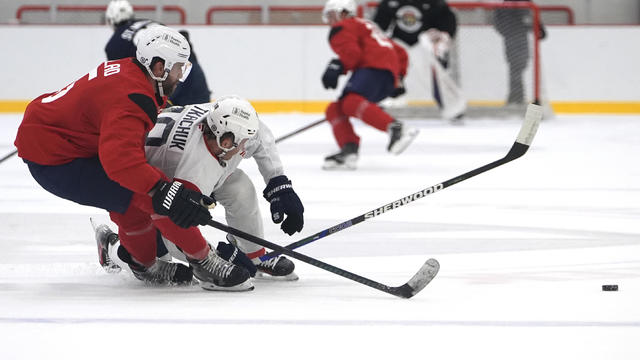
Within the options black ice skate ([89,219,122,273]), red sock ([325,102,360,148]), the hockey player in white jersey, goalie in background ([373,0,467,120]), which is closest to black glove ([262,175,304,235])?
the hockey player in white jersey

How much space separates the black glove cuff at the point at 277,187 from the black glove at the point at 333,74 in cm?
298

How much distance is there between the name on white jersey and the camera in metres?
2.90

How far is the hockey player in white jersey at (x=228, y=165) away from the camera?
9.27 ft

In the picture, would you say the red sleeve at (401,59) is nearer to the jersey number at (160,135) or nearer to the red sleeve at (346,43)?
the red sleeve at (346,43)

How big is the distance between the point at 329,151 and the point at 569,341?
5108 millimetres

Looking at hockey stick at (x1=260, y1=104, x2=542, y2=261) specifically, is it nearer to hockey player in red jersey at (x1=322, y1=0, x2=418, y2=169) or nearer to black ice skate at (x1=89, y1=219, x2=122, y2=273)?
black ice skate at (x1=89, y1=219, x2=122, y2=273)

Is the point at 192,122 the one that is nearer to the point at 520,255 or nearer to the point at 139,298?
the point at 139,298

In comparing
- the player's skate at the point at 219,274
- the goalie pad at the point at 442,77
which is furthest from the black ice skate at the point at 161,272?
the goalie pad at the point at 442,77

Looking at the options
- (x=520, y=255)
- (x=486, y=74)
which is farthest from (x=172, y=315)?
(x=486, y=74)

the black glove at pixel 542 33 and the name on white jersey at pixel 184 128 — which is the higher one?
the name on white jersey at pixel 184 128

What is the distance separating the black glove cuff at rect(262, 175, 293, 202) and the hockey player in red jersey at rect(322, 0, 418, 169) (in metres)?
3.01

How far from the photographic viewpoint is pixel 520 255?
11.5ft

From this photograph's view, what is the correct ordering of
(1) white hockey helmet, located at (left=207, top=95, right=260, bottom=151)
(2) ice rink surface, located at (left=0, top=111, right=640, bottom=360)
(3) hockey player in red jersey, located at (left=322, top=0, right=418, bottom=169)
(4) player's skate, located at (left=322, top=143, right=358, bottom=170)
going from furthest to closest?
1. (4) player's skate, located at (left=322, top=143, right=358, bottom=170)
2. (3) hockey player in red jersey, located at (left=322, top=0, right=418, bottom=169)
3. (1) white hockey helmet, located at (left=207, top=95, right=260, bottom=151)
4. (2) ice rink surface, located at (left=0, top=111, right=640, bottom=360)

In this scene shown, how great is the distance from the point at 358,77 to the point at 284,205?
3.24 metres
